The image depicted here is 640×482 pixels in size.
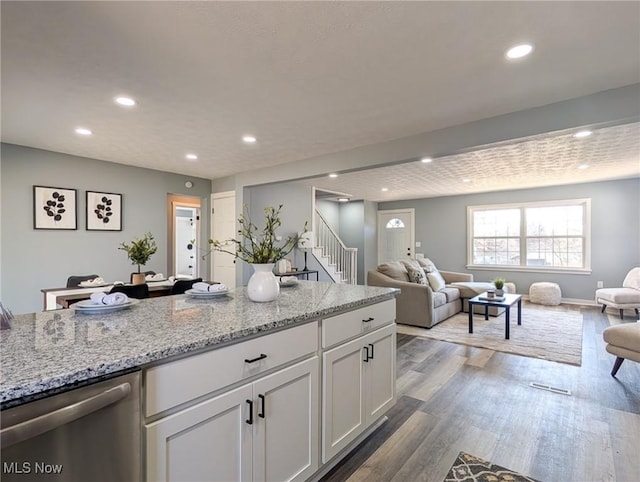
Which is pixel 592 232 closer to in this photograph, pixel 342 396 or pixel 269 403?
pixel 342 396

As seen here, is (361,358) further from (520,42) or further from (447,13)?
(520,42)

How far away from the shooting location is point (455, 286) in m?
5.98

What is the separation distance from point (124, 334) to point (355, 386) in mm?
1304

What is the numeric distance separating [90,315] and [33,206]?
3735 millimetres

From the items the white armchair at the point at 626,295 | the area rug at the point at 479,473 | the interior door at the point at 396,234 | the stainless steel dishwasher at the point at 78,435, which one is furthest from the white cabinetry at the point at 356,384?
the interior door at the point at 396,234

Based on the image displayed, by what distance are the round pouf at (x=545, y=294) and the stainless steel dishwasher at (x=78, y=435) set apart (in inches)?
294

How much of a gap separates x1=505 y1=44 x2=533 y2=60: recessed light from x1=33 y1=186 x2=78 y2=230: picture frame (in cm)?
524

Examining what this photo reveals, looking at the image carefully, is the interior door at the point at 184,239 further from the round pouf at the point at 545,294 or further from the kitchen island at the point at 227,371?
the round pouf at the point at 545,294

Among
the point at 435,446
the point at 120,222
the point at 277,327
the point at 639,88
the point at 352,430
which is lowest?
the point at 435,446

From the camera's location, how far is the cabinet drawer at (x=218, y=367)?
3.45 ft

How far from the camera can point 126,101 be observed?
2730 millimetres

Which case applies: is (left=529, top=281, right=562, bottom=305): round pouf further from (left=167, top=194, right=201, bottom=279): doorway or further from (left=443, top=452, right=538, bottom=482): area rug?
(left=167, top=194, right=201, bottom=279): doorway

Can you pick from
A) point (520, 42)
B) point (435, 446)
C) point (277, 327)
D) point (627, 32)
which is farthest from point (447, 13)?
point (435, 446)

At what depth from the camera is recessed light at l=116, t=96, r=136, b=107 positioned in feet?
8.78
